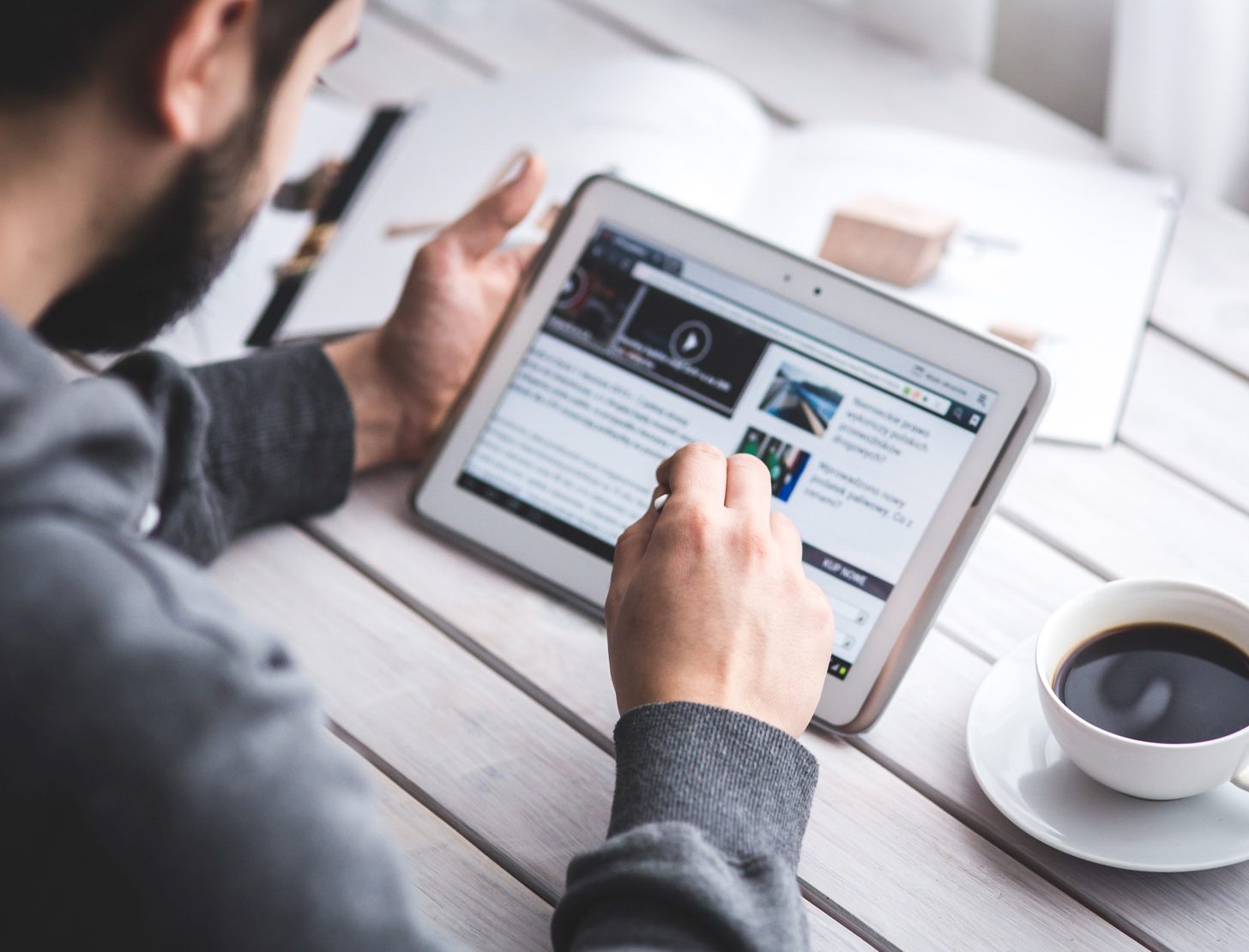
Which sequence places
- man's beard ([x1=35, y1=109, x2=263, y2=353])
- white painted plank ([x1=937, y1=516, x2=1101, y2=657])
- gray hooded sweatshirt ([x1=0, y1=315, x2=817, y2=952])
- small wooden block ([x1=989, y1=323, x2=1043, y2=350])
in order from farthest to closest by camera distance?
1. small wooden block ([x1=989, y1=323, x2=1043, y2=350])
2. white painted plank ([x1=937, y1=516, x2=1101, y2=657])
3. man's beard ([x1=35, y1=109, x2=263, y2=353])
4. gray hooded sweatshirt ([x1=0, y1=315, x2=817, y2=952])

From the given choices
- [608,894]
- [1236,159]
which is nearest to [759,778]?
[608,894]

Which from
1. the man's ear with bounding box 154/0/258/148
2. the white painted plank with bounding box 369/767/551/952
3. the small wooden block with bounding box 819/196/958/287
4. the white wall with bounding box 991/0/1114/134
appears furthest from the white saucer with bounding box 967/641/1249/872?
the white wall with bounding box 991/0/1114/134

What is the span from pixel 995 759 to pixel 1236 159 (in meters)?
0.83

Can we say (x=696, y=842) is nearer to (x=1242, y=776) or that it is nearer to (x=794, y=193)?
(x=1242, y=776)

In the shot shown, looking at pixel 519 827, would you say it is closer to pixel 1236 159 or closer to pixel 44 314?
pixel 44 314

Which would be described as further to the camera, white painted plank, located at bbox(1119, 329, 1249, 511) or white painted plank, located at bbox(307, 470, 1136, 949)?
white painted plank, located at bbox(1119, 329, 1249, 511)

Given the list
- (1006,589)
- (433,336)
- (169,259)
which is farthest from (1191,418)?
(169,259)

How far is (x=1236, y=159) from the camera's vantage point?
1203 mm

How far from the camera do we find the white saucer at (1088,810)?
0.58m

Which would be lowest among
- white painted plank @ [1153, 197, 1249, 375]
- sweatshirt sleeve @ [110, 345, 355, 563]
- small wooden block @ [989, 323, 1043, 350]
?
sweatshirt sleeve @ [110, 345, 355, 563]

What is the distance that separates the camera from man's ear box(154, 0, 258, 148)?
447 mm

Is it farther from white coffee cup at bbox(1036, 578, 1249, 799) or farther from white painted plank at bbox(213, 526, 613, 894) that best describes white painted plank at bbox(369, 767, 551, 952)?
white coffee cup at bbox(1036, 578, 1249, 799)

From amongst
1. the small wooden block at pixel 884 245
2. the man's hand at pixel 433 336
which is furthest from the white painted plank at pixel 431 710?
the small wooden block at pixel 884 245

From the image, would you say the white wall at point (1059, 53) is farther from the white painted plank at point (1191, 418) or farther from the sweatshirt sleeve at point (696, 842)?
the sweatshirt sleeve at point (696, 842)
